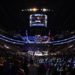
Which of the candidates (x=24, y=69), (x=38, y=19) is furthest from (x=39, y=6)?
(x=24, y=69)

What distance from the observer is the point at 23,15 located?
46.6 feet

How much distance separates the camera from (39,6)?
487 inches

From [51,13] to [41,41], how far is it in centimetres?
882

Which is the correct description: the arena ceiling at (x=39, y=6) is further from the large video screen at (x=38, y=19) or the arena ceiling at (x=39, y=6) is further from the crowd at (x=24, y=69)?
the crowd at (x=24, y=69)

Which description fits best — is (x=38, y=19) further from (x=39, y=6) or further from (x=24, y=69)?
(x=24, y=69)

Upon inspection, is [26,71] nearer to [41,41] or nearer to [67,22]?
[67,22]

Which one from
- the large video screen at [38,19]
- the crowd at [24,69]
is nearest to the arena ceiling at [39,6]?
the large video screen at [38,19]

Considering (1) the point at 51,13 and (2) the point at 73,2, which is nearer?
(2) the point at 73,2

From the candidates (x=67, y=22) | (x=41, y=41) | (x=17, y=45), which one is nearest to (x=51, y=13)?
(x=67, y=22)

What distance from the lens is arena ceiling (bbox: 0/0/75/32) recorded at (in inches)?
462

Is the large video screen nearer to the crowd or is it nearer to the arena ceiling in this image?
the arena ceiling

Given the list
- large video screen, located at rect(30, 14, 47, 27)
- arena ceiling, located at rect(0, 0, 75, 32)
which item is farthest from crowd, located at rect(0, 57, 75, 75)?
arena ceiling, located at rect(0, 0, 75, 32)

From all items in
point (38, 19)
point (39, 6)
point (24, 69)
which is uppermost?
point (39, 6)

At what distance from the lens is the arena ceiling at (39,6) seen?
11.7 metres
